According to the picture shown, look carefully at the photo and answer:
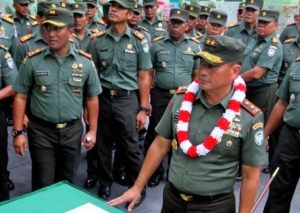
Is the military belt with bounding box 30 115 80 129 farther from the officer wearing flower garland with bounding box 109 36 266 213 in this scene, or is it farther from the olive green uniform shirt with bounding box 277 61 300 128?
the olive green uniform shirt with bounding box 277 61 300 128

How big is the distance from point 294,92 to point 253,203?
108 centimetres

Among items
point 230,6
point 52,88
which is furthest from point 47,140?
point 230,6

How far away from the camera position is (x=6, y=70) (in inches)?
126

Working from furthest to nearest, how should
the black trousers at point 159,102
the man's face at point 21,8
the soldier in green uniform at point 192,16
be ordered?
the man's face at point 21,8 < the soldier in green uniform at point 192,16 < the black trousers at point 159,102

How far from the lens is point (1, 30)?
445 centimetres

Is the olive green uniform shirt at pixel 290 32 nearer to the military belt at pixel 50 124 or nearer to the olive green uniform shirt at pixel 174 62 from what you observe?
the olive green uniform shirt at pixel 174 62

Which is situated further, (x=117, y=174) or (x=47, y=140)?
(x=117, y=174)

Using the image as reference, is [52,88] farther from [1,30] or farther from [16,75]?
[1,30]

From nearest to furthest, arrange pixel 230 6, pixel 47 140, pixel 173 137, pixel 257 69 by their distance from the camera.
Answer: pixel 173 137 < pixel 47 140 < pixel 257 69 < pixel 230 6

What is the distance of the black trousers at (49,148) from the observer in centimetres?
312

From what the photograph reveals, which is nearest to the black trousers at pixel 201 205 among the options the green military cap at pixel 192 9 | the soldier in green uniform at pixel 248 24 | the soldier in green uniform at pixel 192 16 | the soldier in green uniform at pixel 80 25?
the soldier in green uniform at pixel 80 25

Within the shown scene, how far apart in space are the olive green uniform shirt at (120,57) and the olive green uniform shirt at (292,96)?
1295 mm

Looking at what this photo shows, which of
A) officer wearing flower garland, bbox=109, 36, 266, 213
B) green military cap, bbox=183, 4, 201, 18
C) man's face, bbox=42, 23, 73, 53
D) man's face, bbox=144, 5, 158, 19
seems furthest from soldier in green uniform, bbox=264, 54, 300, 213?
man's face, bbox=144, 5, 158, 19

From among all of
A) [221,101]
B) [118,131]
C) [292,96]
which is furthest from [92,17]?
[221,101]
